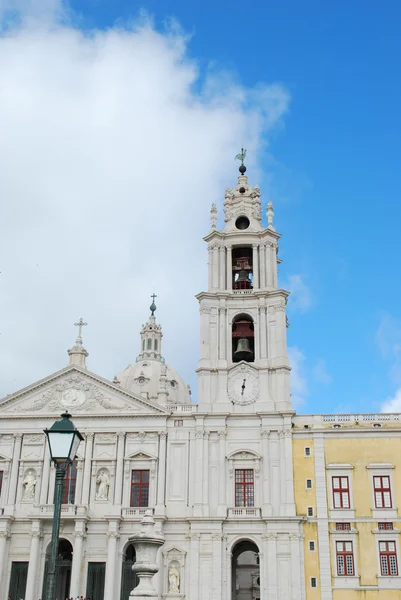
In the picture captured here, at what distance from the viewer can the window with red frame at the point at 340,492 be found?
40219 millimetres

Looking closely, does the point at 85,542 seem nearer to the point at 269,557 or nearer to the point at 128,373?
the point at 269,557

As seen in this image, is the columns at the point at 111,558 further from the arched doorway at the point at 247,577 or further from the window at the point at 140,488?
the arched doorway at the point at 247,577

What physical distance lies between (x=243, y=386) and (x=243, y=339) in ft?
10.7

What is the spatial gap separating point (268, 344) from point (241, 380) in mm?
2878

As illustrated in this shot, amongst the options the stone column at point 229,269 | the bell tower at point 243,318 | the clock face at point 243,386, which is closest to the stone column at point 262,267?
the bell tower at point 243,318

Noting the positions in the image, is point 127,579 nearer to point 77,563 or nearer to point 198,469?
point 77,563

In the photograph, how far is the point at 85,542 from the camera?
40.6 m

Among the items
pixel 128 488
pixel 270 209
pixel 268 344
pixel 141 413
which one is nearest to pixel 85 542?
pixel 128 488

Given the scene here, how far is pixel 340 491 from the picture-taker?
40531 millimetres

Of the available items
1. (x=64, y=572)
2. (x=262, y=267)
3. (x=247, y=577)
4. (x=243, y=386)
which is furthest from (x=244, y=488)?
(x=247, y=577)

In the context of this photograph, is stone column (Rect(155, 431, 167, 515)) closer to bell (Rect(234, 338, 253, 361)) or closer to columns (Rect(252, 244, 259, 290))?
bell (Rect(234, 338, 253, 361))

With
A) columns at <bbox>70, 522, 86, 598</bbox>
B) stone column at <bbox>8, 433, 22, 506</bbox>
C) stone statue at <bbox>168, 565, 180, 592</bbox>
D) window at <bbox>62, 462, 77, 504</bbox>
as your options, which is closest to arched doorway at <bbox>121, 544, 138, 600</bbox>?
stone statue at <bbox>168, 565, 180, 592</bbox>

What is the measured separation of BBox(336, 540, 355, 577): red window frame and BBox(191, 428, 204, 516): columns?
7950 mm

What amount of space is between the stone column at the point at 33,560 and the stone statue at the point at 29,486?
86.0 inches
